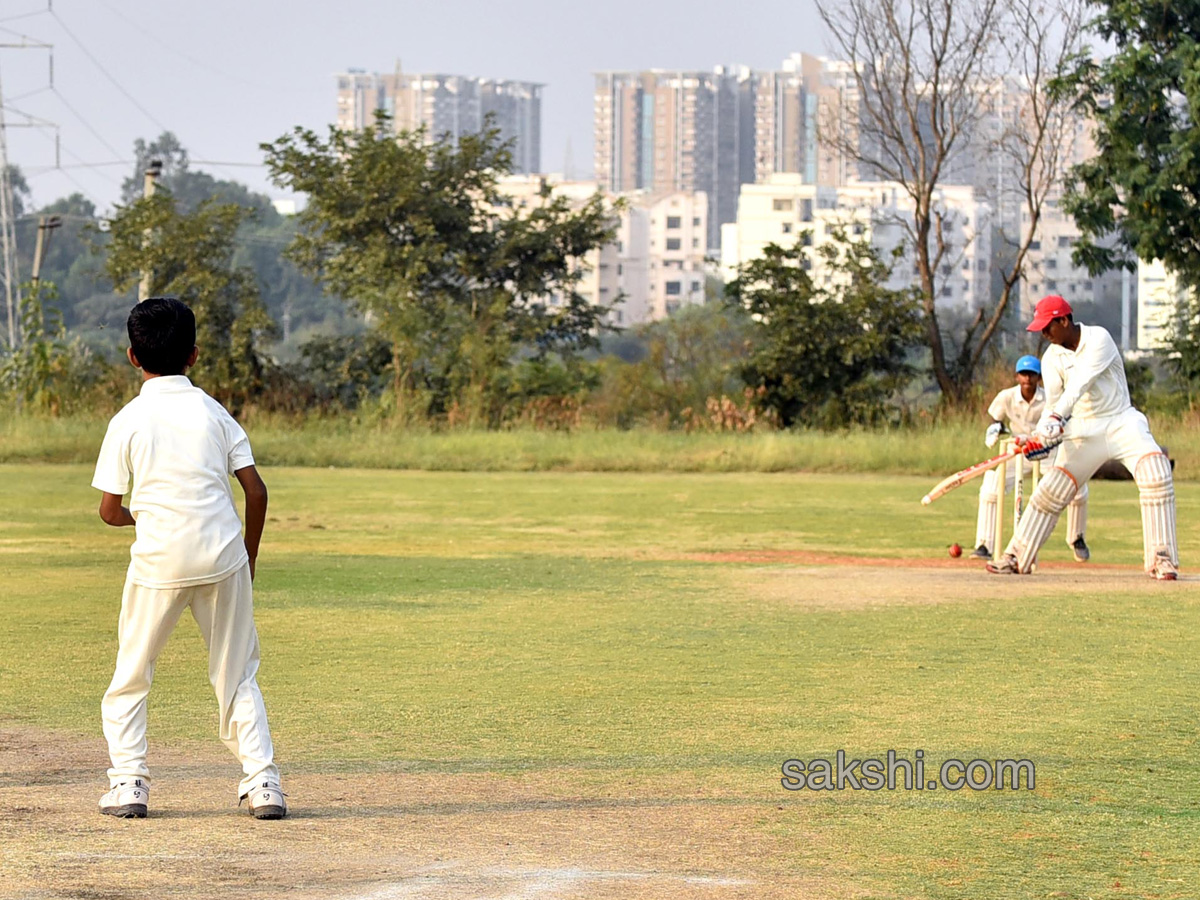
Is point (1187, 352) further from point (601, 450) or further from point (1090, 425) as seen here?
point (1090, 425)

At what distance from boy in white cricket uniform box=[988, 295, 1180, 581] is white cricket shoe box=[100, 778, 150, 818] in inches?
322

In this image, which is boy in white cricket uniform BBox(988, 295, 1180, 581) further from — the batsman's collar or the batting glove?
the batsman's collar

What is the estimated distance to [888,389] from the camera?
37.2m

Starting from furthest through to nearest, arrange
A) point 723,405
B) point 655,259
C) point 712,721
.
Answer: point 655,259 < point 723,405 < point 712,721

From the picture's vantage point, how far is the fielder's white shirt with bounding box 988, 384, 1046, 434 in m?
15.0

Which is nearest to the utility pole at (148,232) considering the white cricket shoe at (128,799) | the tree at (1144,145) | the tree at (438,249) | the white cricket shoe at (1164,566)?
the tree at (438,249)

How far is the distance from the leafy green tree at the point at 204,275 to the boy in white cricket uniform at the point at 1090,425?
28336 mm

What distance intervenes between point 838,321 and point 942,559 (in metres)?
21.5

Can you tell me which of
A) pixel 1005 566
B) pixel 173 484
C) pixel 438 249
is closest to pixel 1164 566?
pixel 1005 566

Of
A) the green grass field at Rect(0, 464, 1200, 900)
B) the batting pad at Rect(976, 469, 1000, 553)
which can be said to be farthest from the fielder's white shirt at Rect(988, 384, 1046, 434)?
the green grass field at Rect(0, 464, 1200, 900)

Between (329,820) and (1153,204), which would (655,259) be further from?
(329,820)

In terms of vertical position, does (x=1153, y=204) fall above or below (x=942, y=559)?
above

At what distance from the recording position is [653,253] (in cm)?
16525

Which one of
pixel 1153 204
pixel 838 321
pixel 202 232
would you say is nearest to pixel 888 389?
pixel 838 321
